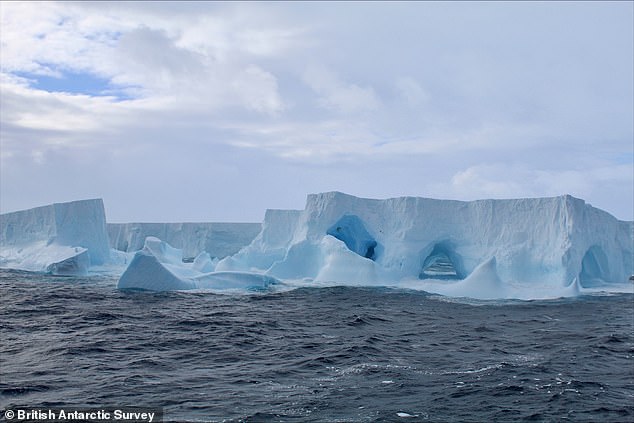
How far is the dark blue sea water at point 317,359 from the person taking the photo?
593 cm

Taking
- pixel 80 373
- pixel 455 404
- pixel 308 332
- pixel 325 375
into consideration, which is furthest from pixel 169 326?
pixel 455 404

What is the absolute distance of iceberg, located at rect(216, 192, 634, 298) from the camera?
57.8ft

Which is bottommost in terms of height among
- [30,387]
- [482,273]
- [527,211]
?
[30,387]

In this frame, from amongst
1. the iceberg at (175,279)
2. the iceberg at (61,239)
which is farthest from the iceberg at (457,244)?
the iceberg at (61,239)

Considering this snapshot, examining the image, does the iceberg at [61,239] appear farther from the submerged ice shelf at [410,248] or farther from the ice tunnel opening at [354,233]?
the ice tunnel opening at [354,233]

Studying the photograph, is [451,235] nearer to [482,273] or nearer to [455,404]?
[482,273]

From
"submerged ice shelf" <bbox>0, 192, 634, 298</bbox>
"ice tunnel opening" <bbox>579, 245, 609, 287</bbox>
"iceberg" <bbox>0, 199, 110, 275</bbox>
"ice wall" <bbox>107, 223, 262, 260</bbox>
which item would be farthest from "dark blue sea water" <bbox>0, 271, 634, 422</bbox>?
"ice wall" <bbox>107, 223, 262, 260</bbox>

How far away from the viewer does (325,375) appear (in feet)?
23.6

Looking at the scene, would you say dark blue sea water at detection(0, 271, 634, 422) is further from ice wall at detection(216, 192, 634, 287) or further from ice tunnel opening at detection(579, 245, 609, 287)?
ice tunnel opening at detection(579, 245, 609, 287)

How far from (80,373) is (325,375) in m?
2.85

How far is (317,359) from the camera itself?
26.4 feet

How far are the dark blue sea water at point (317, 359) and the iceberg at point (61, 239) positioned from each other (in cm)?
599

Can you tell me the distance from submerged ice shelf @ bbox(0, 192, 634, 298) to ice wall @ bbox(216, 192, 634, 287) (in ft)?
0.11

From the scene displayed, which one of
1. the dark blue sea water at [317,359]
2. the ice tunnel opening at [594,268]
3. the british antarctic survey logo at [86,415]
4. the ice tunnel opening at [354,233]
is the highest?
the ice tunnel opening at [354,233]
